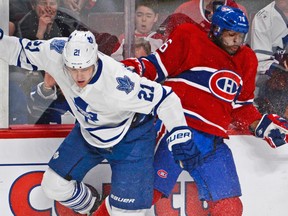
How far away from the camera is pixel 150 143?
3.86 m

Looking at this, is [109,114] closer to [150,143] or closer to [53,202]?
[150,143]

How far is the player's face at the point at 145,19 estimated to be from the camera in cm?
408

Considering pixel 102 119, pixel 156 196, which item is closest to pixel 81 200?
pixel 156 196

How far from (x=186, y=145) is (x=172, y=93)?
0.24 metres

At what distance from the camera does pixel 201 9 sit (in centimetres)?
411

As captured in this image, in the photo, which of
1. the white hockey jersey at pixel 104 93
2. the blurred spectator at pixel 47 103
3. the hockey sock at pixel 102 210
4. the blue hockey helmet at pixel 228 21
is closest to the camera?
the white hockey jersey at pixel 104 93

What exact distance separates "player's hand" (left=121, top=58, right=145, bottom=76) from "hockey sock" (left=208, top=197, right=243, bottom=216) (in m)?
0.73

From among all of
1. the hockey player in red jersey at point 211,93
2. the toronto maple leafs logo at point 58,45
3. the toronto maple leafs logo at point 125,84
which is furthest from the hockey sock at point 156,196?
the toronto maple leafs logo at point 58,45

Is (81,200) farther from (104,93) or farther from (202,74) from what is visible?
(202,74)

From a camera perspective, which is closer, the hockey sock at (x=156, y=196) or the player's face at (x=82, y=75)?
the player's face at (x=82, y=75)

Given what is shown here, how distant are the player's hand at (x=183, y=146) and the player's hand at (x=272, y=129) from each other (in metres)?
0.44

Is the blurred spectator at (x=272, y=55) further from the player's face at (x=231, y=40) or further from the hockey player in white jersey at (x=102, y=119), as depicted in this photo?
the hockey player in white jersey at (x=102, y=119)

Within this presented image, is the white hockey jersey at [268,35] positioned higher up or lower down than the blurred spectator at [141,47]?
higher up

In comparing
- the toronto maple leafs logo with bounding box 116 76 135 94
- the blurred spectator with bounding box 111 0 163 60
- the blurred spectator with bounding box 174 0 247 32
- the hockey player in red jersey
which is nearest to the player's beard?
the hockey player in red jersey
